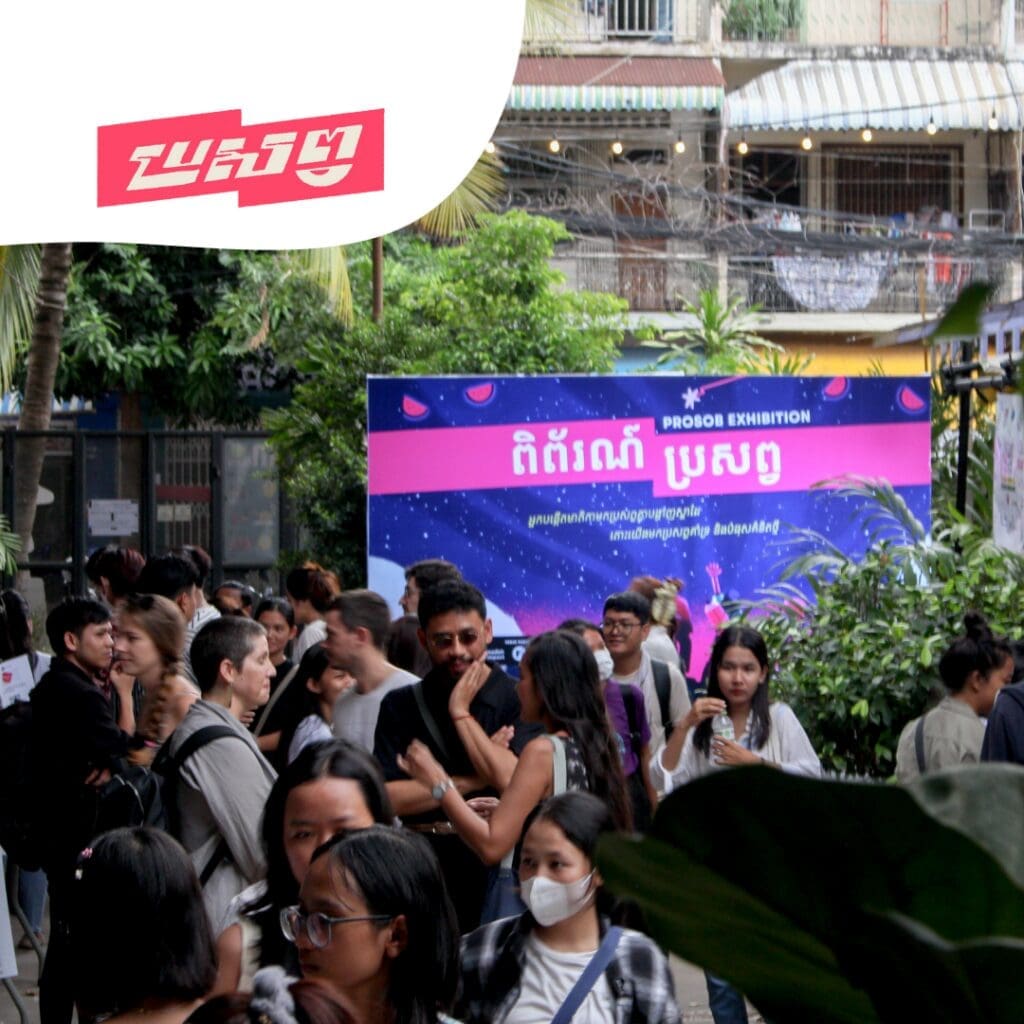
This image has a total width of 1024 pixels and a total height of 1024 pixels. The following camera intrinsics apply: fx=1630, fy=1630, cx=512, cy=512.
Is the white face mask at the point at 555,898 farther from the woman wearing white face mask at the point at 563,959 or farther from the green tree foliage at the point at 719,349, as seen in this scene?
the green tree foliage at the point at 719,349

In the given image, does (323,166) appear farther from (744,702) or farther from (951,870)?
(951,870)

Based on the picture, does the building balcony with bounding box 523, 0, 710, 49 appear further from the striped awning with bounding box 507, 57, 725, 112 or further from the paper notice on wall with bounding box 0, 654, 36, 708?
the paper notice on wall with bounding box 0, 654, 36, 708

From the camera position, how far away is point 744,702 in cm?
568

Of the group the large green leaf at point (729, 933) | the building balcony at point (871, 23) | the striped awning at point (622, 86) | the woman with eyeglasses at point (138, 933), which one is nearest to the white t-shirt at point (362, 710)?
the woman with eyeglasses at point (138, 933)

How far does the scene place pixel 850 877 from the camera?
0.46m

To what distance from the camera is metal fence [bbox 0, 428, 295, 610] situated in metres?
14.3

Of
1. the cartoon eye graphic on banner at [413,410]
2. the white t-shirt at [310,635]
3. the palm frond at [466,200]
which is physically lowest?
the white t-shirt at [310,635]

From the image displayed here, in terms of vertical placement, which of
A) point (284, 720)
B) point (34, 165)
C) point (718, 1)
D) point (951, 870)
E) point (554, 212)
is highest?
point (718, 1)

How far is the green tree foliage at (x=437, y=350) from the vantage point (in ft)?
41.8

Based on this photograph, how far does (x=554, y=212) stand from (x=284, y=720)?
16498mm

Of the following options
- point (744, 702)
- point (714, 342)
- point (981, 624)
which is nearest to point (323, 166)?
point (744, 702)

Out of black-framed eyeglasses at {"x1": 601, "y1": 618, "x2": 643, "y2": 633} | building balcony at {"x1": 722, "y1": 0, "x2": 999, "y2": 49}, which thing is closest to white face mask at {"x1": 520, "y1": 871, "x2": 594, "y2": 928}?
black-framed eyeglasses at {"x1": 601, "y1": 618, "x2": 643, "y2": 633}

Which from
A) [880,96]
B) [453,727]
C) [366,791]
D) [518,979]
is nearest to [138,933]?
[366,791]

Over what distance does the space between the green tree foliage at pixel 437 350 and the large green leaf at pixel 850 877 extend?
12044 millimetres
